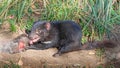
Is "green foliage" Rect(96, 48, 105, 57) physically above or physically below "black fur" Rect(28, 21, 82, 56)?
below

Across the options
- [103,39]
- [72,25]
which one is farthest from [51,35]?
[103,39]

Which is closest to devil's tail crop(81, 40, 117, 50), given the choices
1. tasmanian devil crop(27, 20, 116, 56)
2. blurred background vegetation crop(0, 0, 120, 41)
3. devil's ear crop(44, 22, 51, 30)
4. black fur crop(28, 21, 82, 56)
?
tasmanian devil crop(27, 20, 116, 56)

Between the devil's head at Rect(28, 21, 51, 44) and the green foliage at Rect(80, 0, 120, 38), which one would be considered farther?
the green foliage at Rect(80, 0, 120, 38)

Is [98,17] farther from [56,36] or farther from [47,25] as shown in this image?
[47,25]

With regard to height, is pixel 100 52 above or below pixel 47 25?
below

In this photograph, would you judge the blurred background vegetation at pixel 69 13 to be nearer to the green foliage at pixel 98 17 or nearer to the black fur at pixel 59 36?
the green foliage at pixel 98 17

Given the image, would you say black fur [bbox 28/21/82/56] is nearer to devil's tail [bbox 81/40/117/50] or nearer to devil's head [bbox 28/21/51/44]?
devil's head [bbox 28/21/51/44]

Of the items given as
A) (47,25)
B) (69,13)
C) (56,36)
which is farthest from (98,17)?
(47,25)
